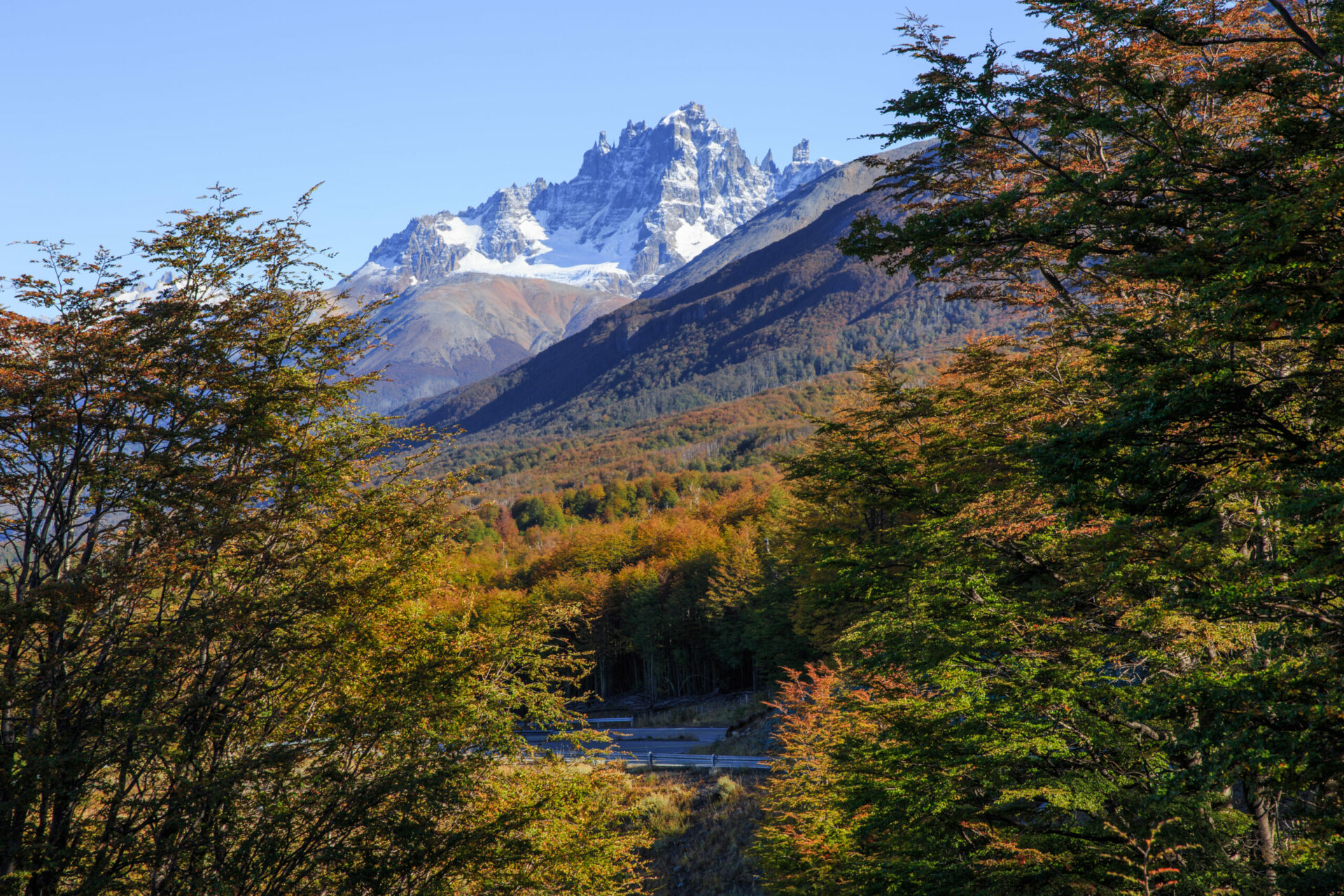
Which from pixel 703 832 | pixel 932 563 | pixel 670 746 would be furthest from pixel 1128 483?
pixel 670 746

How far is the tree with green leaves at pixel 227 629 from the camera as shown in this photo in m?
6.71

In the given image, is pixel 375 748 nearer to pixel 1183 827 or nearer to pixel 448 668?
Answer: pixel 448 668

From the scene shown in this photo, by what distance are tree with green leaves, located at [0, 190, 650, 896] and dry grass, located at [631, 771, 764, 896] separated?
41.7 ft

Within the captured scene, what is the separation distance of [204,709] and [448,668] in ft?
8.89

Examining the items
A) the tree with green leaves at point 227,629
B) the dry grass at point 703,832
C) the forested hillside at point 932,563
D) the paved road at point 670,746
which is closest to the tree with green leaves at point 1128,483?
the forested hillside at point 932,563

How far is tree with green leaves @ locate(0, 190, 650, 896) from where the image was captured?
6.71 m

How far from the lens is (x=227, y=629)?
7641 millimetres

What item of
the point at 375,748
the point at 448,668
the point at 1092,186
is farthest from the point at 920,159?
the point at 375,748

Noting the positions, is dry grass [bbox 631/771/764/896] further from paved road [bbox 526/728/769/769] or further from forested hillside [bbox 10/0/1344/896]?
forested hillside [bbox 10/0/1344/896]

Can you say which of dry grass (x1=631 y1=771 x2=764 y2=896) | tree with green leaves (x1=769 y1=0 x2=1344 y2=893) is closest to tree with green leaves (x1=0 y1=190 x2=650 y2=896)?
tree with green leaves (x1=769 y1=0 x2=1344 y2=893)

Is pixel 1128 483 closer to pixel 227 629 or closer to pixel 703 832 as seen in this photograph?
pixel 227 629

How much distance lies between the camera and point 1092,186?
6.39m

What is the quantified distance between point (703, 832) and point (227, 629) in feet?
64.4

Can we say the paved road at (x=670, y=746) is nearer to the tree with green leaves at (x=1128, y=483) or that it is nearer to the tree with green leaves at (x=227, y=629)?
the tree with green leaves at (x=1128, y=483)
